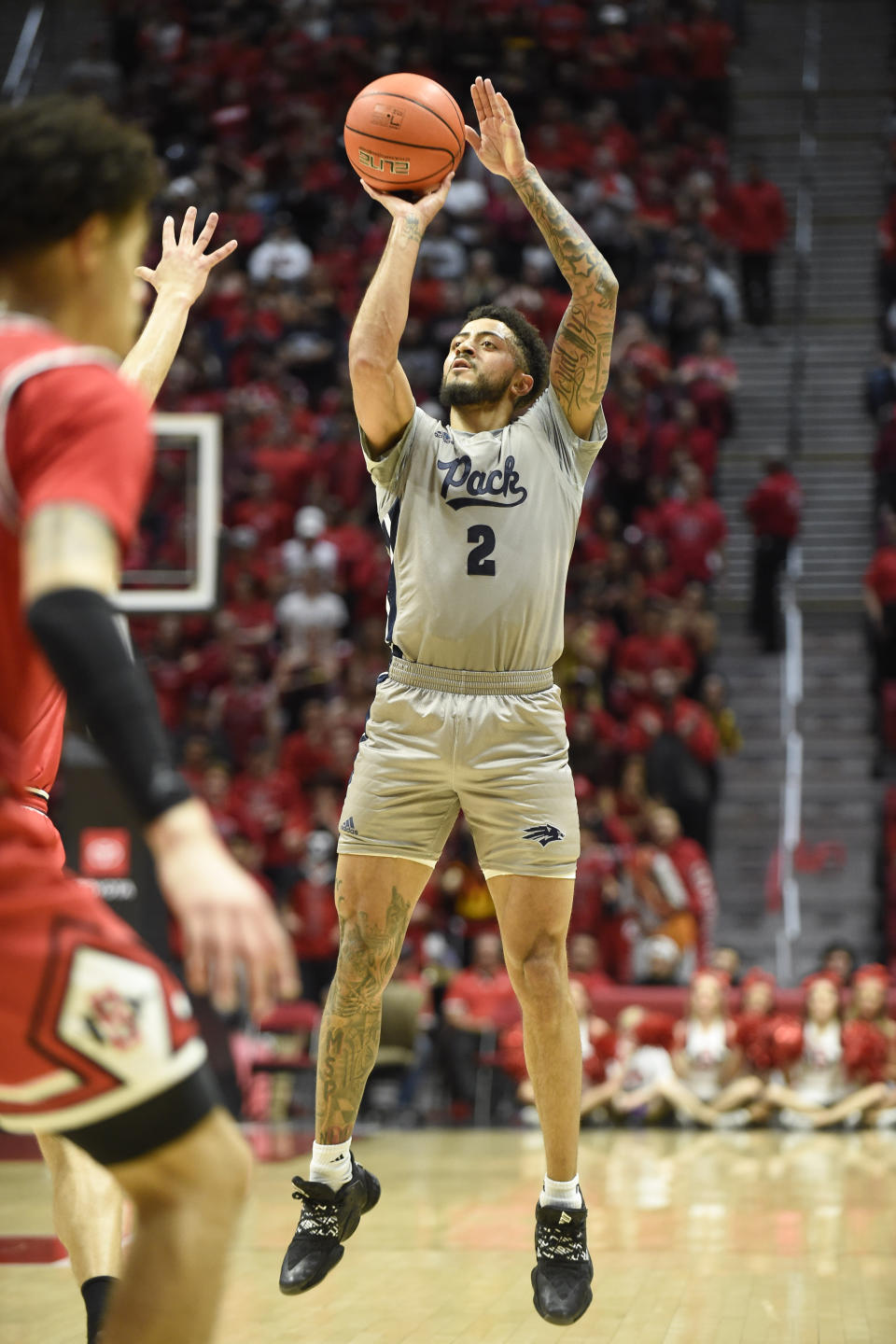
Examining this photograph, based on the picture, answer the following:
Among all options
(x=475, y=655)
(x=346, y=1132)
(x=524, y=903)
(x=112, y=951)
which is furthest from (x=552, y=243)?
(x=112, y=951)


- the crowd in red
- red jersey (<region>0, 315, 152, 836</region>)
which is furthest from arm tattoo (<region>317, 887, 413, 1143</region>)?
the crowd in red

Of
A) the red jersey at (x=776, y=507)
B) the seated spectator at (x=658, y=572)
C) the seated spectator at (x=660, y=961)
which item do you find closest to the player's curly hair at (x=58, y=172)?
the seated spectator at (x=660, y=961)

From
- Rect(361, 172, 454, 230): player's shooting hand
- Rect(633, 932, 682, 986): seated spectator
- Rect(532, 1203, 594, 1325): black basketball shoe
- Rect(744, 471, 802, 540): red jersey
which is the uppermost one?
Rect(361, 172, 454, 230): player's shooting hand

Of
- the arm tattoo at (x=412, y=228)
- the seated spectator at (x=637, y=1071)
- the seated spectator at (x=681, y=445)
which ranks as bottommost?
the seated spectator at (x=637, y=1071)

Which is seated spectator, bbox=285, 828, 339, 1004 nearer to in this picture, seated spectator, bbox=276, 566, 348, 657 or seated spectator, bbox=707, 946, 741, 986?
seated spectator, bbox=276, 566, 348, 657

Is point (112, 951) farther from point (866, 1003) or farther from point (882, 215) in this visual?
point (882, 215)

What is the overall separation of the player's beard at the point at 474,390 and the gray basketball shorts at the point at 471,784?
2.78 ft

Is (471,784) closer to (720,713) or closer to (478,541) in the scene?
(478,541)

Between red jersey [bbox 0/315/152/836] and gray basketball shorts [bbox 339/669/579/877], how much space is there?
226 centimetres

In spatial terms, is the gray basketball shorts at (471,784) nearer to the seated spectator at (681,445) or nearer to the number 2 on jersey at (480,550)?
the number 2 on jersey at (480,550)

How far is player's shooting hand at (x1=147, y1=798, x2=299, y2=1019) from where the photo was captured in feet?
7.30

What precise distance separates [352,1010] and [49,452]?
273 cm

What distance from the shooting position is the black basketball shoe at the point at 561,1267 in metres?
4.41

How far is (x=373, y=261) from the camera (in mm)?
17703
